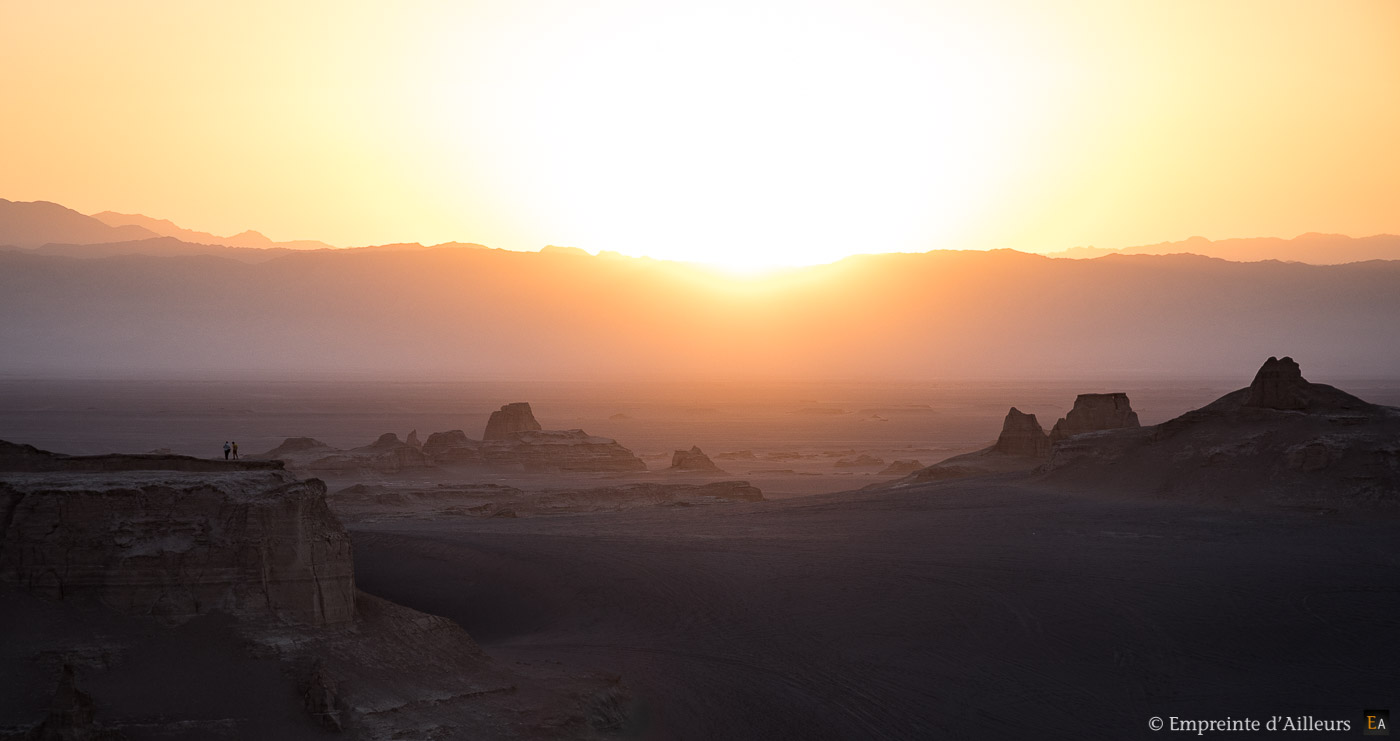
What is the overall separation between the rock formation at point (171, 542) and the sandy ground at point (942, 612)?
469 centimetres

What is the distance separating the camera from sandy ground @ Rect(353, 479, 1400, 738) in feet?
55.7

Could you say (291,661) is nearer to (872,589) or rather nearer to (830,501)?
(872,589)

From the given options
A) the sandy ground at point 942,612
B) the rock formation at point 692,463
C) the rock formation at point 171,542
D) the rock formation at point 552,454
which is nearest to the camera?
the rock formation at point 171,542

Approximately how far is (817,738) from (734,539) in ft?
39.6

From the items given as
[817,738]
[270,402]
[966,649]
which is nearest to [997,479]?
[966,649]

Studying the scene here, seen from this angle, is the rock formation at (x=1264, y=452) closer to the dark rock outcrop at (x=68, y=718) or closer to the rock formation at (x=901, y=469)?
the rock formation at (x=901, y=469)

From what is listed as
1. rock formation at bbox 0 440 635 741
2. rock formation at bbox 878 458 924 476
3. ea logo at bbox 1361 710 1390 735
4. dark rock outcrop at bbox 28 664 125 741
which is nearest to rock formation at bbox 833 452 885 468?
rock formation at bbox 878 458 924 476

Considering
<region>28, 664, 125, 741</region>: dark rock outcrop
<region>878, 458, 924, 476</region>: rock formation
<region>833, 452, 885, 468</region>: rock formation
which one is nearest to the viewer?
<region>28, 664, 125, 741</region>: dark rock outcrop

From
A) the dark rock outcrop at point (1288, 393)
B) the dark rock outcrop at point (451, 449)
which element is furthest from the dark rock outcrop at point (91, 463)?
the dark rock outcrop at point (451, 449)

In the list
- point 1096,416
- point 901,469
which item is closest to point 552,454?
point 901,469

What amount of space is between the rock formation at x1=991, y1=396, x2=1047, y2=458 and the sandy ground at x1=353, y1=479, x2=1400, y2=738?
1176cm

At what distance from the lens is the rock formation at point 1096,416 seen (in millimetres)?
→ 40938

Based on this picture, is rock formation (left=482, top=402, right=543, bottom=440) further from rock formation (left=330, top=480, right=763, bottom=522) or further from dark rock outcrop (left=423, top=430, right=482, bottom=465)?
rock formation (left=330, top=480, right=763, bottom=522)

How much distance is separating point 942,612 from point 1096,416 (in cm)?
2216
